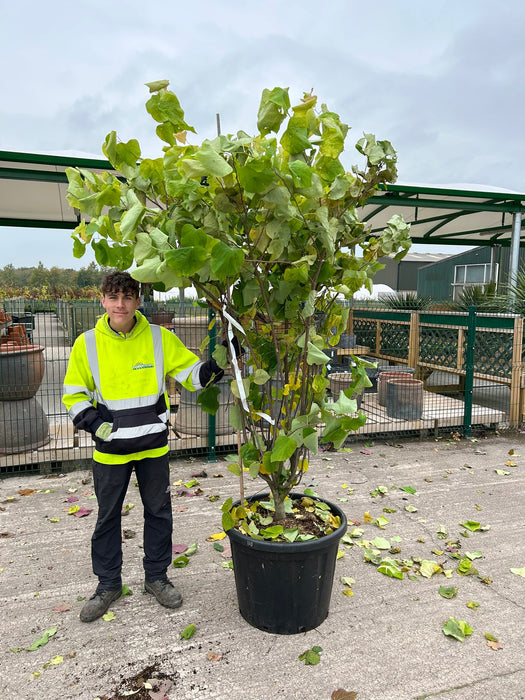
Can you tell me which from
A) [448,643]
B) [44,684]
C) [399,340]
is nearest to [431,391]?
[399,340]

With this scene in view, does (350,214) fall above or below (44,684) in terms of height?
above

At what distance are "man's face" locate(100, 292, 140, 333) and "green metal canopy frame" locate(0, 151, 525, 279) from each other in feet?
9.35

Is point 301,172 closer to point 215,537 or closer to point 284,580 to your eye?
point 284,580

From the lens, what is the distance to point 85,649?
2512mm

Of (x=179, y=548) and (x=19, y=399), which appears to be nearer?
(x=179, y=548)

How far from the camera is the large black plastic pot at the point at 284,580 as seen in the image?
2.47 metres

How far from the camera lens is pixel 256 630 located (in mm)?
2652

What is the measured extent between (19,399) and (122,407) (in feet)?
8.99

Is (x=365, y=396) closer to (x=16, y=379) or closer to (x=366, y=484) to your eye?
(x=366, y=484)

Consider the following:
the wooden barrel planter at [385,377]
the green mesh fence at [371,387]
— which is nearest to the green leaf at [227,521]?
the green mesh fence at [371,387]

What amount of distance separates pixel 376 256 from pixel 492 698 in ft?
6.88

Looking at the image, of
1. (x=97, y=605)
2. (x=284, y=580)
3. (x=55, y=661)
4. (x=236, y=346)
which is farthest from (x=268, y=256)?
(x=55, y=661)

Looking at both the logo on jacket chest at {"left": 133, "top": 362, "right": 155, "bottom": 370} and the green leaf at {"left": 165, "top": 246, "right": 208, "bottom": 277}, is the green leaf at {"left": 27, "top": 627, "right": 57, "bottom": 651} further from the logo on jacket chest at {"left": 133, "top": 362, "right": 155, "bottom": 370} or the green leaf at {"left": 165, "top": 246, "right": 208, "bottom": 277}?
the green leaf at {"left": 165, "top": 246, "right": 208, "bottom": 277}

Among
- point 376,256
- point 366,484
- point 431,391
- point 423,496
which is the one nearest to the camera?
Answer: point 376,256
